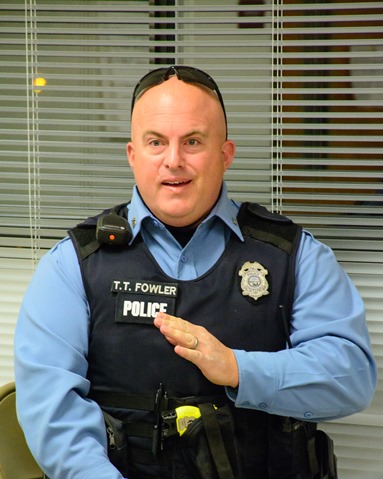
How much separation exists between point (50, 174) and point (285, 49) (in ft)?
2.77

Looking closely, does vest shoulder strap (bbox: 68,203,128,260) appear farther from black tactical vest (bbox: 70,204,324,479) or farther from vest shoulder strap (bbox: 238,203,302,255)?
vest shoulder strap (bbox: 238,203,302,255)

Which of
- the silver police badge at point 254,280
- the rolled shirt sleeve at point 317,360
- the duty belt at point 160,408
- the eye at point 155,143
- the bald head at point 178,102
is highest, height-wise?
the bald head at point 178,102

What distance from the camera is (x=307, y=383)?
198 centimetres

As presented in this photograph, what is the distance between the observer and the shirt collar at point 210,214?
2.12 m

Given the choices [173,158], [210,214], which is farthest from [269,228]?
[173,158]

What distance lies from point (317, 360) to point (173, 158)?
1.99ft

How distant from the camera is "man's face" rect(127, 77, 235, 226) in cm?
205

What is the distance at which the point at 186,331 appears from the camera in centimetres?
196

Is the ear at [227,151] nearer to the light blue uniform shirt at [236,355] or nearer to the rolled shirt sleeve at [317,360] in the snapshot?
the light blue uniform shirt at [236,355]

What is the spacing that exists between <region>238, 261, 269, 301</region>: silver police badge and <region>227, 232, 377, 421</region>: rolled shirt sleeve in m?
0.10

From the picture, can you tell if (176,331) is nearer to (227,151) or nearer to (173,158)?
(173,158)

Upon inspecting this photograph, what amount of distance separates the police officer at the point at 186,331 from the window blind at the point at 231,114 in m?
0.43

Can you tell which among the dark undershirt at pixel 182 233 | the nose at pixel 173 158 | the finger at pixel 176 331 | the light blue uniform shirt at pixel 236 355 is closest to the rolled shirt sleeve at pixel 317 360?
the light blue uniform shirt at pixel 236 355

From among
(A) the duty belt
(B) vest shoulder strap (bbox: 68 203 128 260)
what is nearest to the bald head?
(B) vest shoulder strap (bbox: 68 203 128 260)
